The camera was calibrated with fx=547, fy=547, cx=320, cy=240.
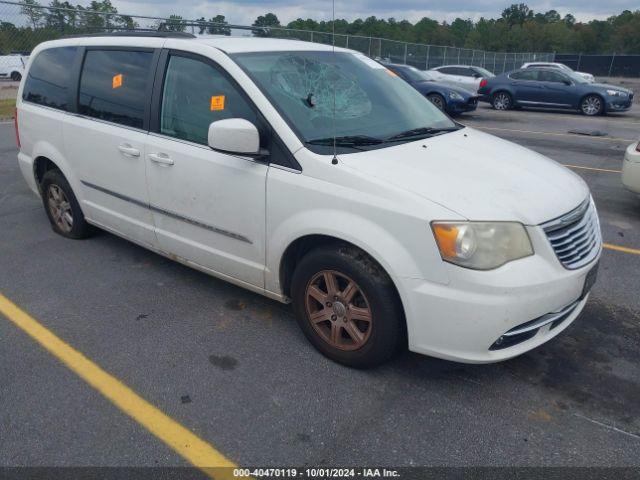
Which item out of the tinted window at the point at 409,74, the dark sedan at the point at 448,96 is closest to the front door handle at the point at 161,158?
the dark sedan at the point at 448,96


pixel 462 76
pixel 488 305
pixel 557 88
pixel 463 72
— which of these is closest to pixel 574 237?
pixel 488 305

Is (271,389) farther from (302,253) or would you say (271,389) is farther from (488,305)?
(488,305)

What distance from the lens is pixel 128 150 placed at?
394cm

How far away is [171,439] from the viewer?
2633 millimetres

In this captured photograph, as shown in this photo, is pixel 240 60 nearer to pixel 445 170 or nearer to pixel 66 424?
pixel 445 170

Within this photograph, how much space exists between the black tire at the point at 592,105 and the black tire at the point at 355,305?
16.4 metres

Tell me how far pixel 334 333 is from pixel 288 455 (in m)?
0.83

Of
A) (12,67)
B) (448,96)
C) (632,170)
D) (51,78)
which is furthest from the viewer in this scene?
(12,67)

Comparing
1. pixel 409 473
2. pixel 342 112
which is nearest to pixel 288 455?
pixel 409 473

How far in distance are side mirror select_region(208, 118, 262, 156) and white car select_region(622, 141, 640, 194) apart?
4.46 meters

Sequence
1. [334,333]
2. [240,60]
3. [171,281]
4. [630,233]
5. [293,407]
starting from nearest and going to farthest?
1. [293,407]
2. [334,333]
3. [240,60]
4. [171,281]
5. [630,233]

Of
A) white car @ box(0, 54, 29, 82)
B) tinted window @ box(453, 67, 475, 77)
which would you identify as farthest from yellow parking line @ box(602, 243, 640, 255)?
white car @ box(0, 54, 29, 82)

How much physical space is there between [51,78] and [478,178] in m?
3.92

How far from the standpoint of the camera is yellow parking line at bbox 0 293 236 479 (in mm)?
2521
